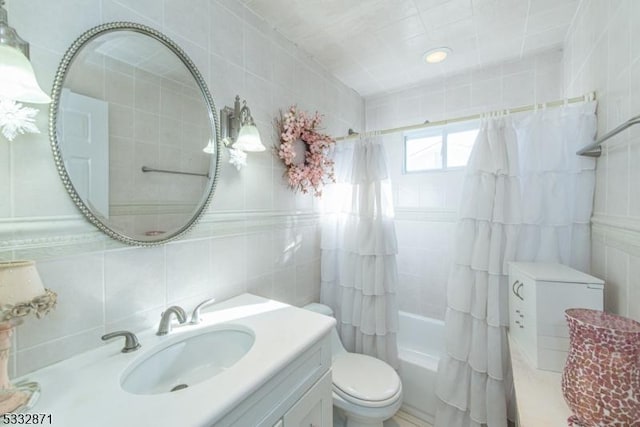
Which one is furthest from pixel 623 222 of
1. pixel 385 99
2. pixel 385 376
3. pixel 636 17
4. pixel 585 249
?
pixel 385 99

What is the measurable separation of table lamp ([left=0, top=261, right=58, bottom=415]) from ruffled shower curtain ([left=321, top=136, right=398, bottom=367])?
150cm

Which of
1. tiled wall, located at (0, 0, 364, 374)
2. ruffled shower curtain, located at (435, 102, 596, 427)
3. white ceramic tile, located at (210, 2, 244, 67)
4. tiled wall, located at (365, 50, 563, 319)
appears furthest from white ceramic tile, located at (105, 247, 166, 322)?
tiled wall, located at (365, 50, 563, 319)

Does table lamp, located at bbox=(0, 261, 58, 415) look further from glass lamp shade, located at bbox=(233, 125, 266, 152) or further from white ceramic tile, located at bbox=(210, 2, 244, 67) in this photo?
white ceramic tile, located at bbox=(210, 2, 244, 67)

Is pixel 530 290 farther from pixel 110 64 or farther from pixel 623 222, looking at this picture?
pixel 110 64

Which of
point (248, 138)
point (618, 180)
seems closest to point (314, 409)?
point (248, 138)

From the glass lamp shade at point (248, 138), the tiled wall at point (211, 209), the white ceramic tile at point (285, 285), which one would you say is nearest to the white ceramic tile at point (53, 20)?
the tiled wall at point (211, 209)

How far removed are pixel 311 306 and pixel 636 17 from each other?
199 centimetres

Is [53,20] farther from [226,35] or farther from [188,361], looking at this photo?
[188,361]

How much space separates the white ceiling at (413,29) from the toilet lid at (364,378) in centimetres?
211

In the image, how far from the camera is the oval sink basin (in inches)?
33.9

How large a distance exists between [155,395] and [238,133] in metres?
1.10

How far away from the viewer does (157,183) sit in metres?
1.08

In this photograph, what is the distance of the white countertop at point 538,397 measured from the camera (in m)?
0.78

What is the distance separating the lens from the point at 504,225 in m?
1.37
